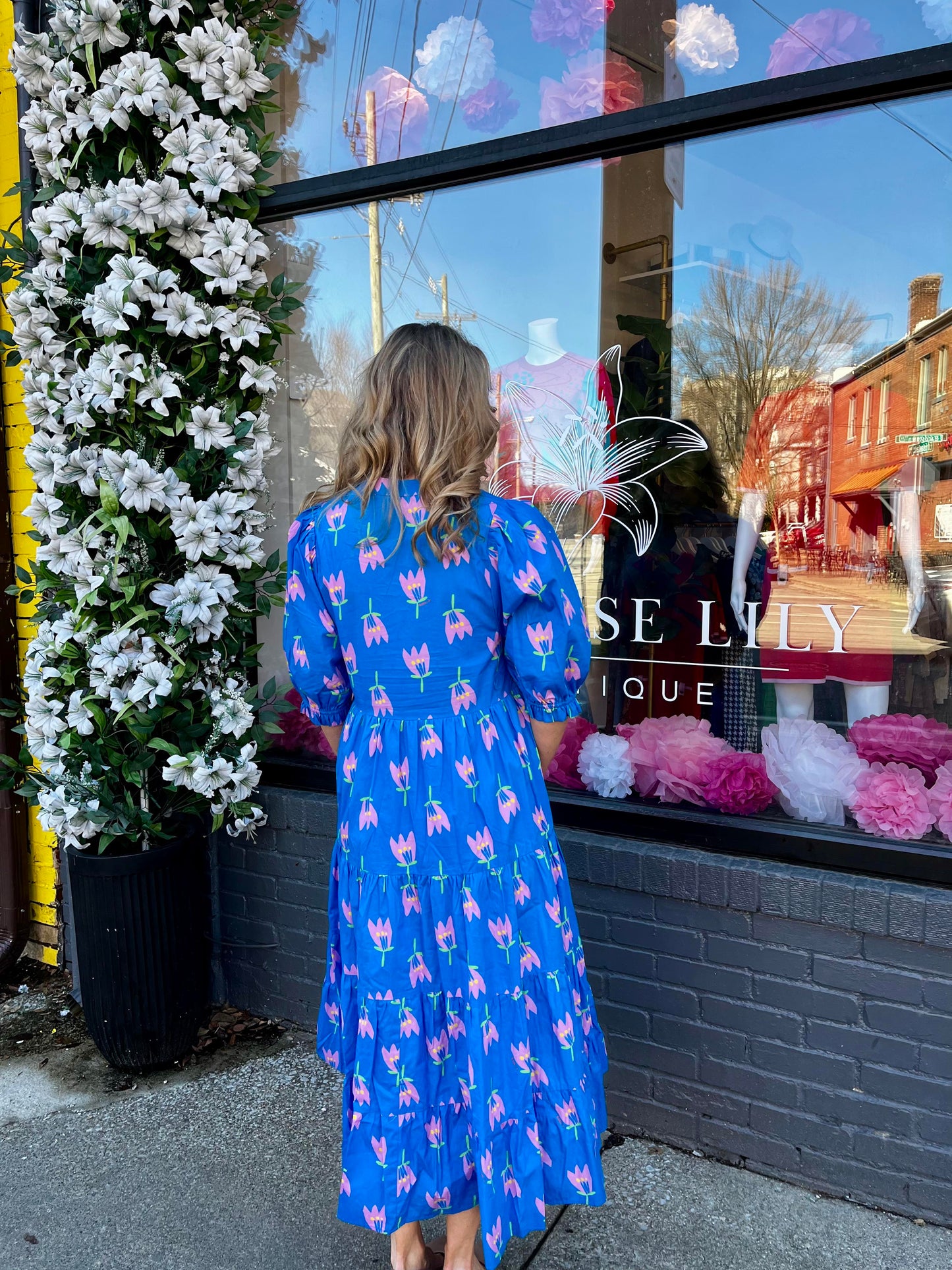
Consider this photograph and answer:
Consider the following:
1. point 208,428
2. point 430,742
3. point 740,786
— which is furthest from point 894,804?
point 208,428

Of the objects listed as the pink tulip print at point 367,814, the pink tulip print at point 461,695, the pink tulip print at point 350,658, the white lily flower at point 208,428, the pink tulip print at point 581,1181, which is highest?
the white lily flower at point 208,428

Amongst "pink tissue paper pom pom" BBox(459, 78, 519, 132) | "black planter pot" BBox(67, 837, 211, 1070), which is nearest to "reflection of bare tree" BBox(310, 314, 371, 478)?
"pink tissue paper pom pom" BBox(459, 78, 519, 132)

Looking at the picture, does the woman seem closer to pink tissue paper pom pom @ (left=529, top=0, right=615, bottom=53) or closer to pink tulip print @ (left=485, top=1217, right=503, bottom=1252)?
pink tulip print @ (left=485, top=1217, right=503, bottom=1252)

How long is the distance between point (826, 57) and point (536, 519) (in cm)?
191

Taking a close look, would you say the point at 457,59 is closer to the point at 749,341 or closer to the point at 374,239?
the point at 374,239

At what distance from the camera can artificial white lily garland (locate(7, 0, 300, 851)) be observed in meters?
2.59

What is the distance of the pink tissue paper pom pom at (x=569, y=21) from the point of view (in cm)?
307

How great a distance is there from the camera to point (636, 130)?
2516mm

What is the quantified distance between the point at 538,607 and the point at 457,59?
2.43 meters

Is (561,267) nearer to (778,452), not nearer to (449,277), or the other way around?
(449,277)

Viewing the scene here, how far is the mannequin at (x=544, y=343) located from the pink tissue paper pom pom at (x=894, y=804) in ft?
5.51

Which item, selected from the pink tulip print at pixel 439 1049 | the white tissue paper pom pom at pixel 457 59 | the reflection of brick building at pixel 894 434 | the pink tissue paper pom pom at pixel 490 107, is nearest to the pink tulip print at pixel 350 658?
the pink tulip print at pixel 439 1049

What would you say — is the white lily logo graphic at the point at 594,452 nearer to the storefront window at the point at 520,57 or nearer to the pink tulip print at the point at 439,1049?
the storefront window at the point at 520,57

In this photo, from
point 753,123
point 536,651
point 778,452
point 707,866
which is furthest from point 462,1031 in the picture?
point 753,123
